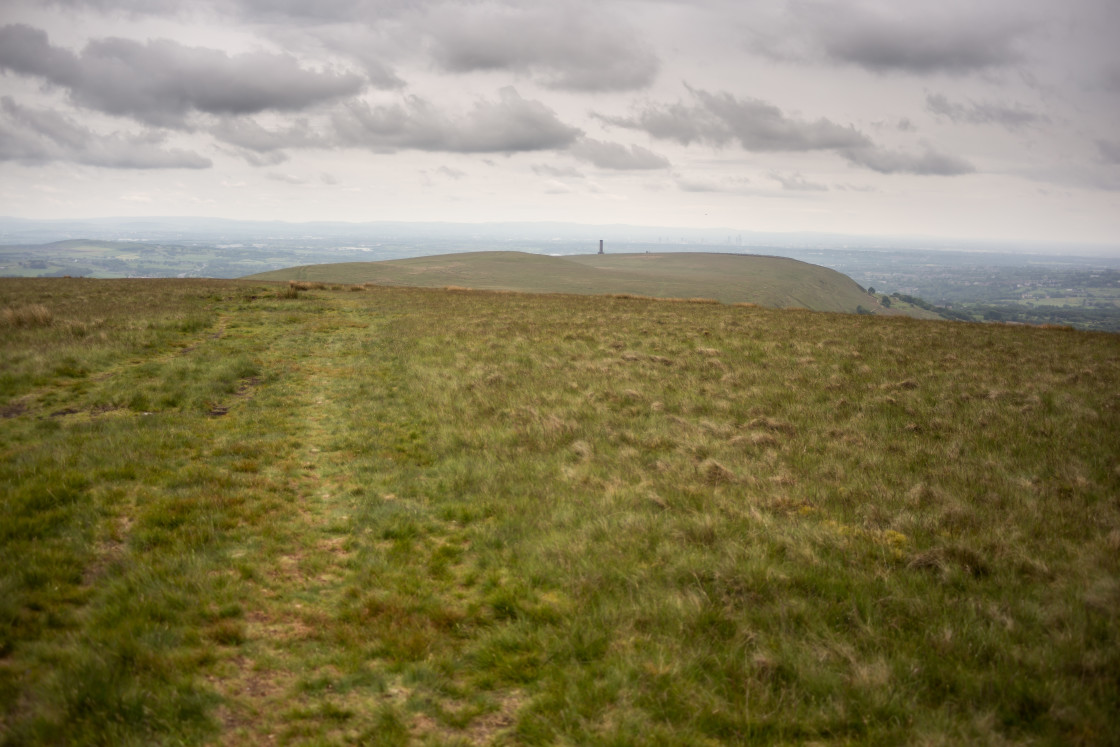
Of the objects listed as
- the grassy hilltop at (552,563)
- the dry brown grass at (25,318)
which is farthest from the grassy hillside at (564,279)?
the grassy hilltop at (552,563)

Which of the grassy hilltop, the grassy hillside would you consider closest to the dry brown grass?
the grassy hilltop

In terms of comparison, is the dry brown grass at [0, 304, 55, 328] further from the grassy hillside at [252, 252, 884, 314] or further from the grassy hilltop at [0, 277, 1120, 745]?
the grassy hillside at [252, 252, 884, 314]

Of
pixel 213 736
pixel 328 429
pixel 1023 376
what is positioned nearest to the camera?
pixel 213 736

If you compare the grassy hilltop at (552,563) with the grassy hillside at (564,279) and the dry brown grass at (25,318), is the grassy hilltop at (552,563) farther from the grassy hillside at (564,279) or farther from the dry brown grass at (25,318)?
the grassy hillside at (564,279)

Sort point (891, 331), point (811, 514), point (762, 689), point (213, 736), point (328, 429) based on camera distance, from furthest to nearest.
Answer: point (891, 331) → point (328, 429) → point (811, 514) → point (762, 689) → point (213, 736)

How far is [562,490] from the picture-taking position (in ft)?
31.7

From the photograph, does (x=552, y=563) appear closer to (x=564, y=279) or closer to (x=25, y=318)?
(x=25, y=318)

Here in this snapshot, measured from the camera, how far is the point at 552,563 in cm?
727

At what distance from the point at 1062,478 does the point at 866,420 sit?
4.19 m

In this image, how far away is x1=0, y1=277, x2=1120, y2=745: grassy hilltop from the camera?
4715 mm

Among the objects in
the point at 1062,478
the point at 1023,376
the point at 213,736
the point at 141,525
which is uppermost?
the point at 1023,376

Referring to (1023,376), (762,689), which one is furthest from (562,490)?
(1023,376)

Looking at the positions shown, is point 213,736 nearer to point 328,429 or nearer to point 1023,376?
point 328,429

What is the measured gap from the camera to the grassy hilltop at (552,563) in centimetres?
471
